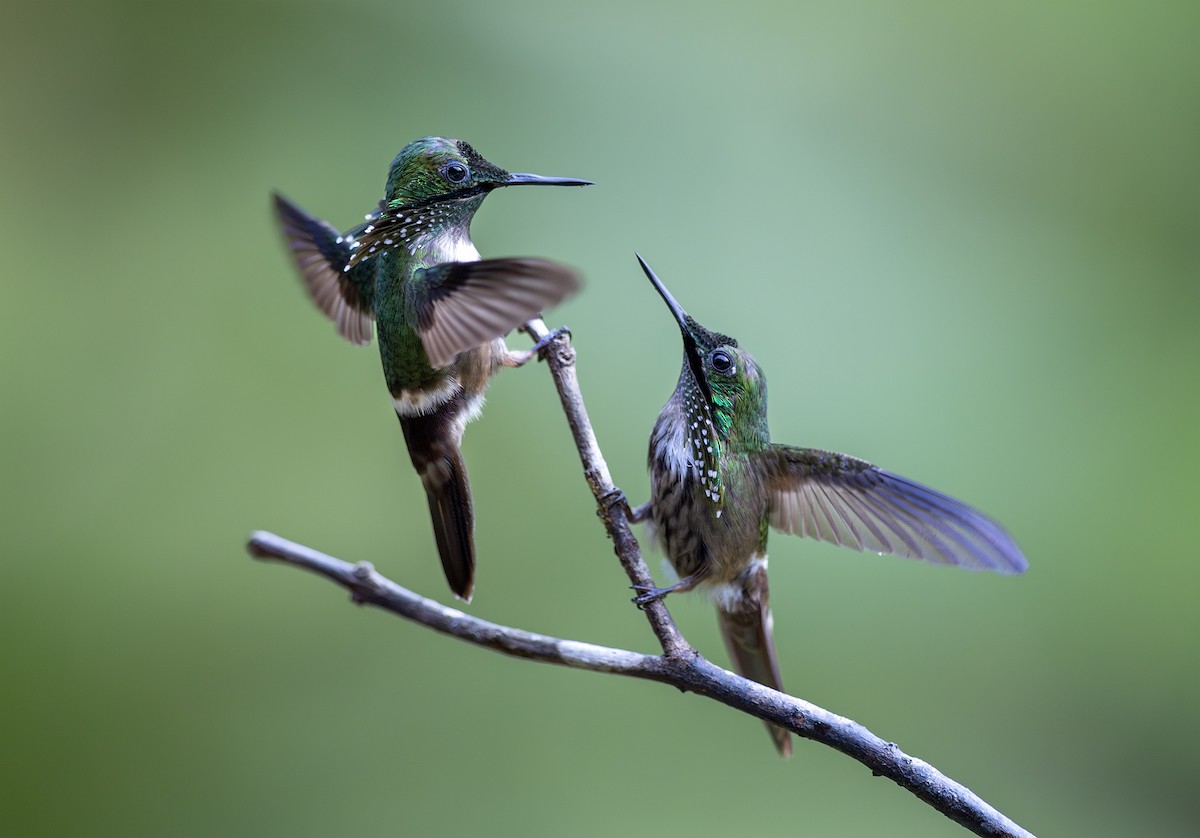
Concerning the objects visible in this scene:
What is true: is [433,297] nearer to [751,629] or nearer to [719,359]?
[719,359]

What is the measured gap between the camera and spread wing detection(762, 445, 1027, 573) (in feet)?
3.74

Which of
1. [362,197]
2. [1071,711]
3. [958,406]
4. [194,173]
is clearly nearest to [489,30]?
[362,197]

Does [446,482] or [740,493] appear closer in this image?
[446,482]

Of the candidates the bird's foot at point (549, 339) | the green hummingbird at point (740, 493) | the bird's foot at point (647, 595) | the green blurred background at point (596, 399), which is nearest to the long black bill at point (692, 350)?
the green hummingbird at point (740, 493)

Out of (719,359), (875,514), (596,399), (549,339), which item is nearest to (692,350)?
(719,359)

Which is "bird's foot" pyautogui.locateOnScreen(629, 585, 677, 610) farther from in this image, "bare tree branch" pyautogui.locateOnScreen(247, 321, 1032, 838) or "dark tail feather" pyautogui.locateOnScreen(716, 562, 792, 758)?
"dark tail feather" pyautogui.locateOnScreen(716, 562, 792, 758)

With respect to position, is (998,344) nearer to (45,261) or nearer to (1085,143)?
(1085,143)

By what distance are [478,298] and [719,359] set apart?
415 millimetres

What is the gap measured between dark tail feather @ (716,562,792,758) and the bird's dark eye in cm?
33

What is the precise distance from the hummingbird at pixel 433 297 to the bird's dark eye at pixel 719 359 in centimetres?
22

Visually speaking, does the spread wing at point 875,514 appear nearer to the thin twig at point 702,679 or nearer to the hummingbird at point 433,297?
the thin twig at point 702,679

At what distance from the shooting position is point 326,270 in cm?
140

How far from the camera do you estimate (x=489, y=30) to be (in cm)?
287

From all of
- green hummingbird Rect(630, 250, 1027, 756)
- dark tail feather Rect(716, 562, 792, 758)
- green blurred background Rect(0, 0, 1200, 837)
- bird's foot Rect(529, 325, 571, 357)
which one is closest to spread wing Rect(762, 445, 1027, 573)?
green hummingbird Rect(630, 250, 1027, 756)
